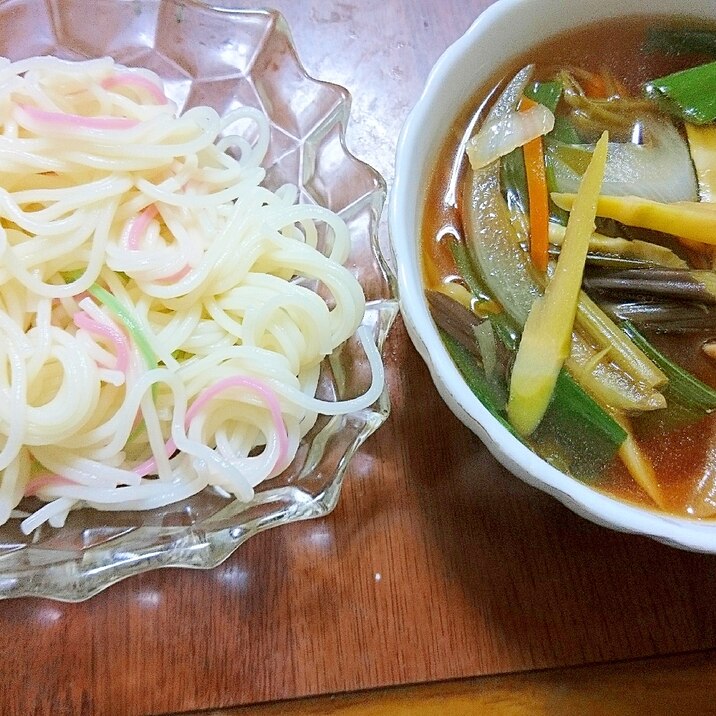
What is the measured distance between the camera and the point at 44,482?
3.62 ft

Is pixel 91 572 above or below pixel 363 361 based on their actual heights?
below

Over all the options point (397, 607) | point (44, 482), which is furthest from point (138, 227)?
point (397, 607)

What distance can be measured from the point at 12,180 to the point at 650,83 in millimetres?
970

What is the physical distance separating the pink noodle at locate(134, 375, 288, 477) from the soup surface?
277mm

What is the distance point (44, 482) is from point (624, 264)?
88cm

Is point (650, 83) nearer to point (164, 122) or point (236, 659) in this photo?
point (164, 122)

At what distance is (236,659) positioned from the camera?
3.63ft

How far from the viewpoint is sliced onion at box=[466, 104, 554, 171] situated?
1072mm

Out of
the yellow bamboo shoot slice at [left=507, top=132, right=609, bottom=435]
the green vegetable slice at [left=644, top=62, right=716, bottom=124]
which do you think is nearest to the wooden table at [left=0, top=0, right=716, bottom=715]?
the yellow bamboo shoot slice at [left=507, top=132, right=609, bottom=435]

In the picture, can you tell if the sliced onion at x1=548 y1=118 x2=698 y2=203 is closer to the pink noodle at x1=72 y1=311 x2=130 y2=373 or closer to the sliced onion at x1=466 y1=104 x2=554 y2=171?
the sliced onion at x1=466 y1=104 x2=554 y2=171

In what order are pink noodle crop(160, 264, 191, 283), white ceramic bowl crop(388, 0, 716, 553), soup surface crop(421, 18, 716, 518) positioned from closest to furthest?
1. white ceramic bowl crop(388, 0, 716, 553)
2. soup surface crop(421, 18, 716, 518)
3. pink noodle crop(160, 264, 191, 283)

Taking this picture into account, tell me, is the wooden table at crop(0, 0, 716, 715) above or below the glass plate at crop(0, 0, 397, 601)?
below

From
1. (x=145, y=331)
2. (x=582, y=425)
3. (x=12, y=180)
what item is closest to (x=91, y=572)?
(x=145, y=331)

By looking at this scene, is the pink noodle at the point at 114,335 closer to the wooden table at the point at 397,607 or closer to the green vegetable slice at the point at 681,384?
the wooden table at the point at 397,607
